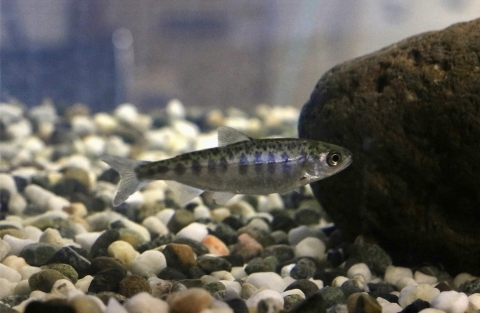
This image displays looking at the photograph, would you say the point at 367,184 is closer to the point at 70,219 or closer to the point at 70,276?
the point at 70,276

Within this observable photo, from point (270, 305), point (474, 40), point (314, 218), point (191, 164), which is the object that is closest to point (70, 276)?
point (191, 164)

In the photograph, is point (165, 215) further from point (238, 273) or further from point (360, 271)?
point (360, 271)

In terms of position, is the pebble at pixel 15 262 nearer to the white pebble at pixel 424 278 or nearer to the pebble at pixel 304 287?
the pebble at pixel 304 287

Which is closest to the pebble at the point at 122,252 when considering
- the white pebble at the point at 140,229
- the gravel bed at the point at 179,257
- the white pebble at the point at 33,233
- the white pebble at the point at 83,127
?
the gravel bed at the point at 179,257

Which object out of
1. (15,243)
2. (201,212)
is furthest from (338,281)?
(15,243)

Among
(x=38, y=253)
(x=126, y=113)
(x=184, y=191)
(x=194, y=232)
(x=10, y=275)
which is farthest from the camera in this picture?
(x=126, y=113)
